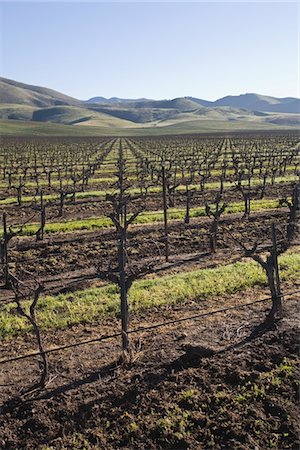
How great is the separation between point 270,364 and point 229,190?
24957mm

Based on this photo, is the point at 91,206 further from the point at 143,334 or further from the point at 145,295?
the point at 143,334

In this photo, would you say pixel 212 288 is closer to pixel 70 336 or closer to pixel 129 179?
pixel 70 336

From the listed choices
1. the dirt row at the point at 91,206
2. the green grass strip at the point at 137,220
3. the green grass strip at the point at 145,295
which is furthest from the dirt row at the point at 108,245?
the dirt row at the point at 91,206

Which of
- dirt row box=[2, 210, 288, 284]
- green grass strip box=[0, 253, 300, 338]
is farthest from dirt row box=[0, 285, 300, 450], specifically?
dirt row box=[2, 210, 288, 284]

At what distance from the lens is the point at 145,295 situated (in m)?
13.7

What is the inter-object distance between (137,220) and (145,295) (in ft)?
34.4

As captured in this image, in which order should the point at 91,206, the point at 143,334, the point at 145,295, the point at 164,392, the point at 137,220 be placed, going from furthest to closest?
the point at 91,206
the point at 137,220
the point at 145,295
the point at 143,334
the point at 164,392

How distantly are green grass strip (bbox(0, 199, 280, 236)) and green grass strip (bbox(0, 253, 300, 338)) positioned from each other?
28.0ft

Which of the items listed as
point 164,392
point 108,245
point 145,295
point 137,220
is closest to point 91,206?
point 137,220

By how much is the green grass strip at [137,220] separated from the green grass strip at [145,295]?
852 cm

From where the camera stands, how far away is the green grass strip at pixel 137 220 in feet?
74.1

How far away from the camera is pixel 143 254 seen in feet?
59.9

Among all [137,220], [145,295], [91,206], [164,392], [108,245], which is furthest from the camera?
[91,206]

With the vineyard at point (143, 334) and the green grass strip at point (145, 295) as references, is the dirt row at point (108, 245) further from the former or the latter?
the green grass strip at point (145, 295)
